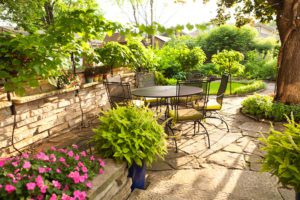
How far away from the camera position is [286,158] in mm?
1466

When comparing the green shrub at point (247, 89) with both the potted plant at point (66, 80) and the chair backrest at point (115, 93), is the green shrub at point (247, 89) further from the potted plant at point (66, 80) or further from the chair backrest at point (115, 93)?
the potted plant at point (66, 80)

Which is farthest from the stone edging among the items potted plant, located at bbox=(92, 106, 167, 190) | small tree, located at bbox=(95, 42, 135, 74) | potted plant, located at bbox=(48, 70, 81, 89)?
small tree, located at bbox=(95, 42, 135, 74)

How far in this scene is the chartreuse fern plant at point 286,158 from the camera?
143cm

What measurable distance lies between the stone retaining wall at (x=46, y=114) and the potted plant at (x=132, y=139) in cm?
139

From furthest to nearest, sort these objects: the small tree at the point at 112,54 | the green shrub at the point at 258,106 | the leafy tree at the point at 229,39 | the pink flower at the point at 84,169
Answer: the leafy tree at the point at 229,39, the green shrub at the point at 258,106, the small tree at the point at 112,54, the pink flower at the point at 84,169

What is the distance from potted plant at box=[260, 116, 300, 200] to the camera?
1433 mm

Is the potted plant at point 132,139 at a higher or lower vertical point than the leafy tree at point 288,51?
lower

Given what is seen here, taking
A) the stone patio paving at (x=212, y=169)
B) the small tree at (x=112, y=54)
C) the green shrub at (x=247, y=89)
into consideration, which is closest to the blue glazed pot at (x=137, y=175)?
the stone patio paving at (x=212, y=169)

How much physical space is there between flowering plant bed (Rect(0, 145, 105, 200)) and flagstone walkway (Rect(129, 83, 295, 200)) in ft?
1.95

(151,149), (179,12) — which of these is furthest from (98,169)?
(179,12)

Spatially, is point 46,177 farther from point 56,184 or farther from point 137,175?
point 137,175

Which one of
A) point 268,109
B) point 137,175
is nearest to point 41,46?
point 137,175

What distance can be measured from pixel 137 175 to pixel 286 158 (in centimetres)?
121

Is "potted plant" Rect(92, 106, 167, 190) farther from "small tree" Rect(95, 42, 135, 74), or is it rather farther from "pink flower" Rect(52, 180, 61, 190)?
"small tree" Rect(95, 42, 135, 74)
